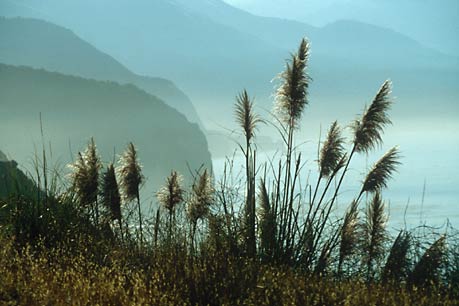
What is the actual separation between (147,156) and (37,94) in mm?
22311

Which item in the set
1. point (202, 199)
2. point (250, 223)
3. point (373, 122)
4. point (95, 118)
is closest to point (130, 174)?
point (202, 199)

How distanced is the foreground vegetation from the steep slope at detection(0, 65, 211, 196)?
117 meters

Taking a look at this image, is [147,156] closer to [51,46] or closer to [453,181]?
[51,46]

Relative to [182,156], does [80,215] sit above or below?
below

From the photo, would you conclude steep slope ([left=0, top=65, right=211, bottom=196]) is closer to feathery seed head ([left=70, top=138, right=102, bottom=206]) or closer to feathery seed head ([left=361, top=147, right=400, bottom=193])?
feathery seed head ([left=70, top=138, right=102, bottom=206])

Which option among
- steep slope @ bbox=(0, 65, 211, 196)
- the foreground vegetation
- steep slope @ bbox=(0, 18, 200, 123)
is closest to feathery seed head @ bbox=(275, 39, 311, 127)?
the foreground vegetation

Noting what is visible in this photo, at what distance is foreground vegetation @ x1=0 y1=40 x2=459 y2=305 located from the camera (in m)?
6.16

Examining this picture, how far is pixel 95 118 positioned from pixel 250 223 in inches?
5271

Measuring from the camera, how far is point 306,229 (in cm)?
696

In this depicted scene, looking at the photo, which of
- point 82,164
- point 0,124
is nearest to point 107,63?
point 0,124

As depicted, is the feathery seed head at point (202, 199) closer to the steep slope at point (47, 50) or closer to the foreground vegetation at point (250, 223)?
the foreground vegetation at point (250, 223)

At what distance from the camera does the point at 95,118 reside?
13812 cm

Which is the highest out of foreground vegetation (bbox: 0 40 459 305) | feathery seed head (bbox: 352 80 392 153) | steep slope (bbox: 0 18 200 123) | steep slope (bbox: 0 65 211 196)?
steep slope (bbox: 0 18 200 123)

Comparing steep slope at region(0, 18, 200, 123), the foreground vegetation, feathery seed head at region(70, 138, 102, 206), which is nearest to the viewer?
the foreground vegetation
